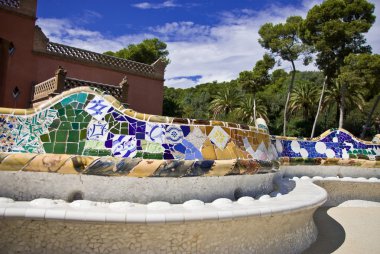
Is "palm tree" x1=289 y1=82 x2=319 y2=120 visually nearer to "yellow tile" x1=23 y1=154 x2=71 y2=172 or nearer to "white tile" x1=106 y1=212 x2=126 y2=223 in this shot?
"yellow tile" x1=23 y1=154 x2=71 y2=172

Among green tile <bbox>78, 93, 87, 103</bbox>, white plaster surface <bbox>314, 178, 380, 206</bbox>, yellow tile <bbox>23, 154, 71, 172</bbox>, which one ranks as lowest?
white plaster surface <bbox>314, 178, 380, 206</bbox>

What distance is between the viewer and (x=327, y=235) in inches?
210

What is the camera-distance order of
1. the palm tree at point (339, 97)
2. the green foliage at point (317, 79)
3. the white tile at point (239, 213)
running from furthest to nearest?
the palm tree at point (339, 97) < the green foliage at point (317, 79) < the white tile at point (239, 213)

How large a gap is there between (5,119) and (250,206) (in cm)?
288

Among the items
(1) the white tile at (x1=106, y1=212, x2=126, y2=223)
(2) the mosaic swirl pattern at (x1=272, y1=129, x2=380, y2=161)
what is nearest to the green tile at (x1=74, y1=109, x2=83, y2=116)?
(1) the white tile at (x1=106, y1=212, x2=126, y2=223)

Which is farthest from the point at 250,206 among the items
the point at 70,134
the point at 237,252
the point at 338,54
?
the point at 338,54

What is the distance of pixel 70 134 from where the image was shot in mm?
3869

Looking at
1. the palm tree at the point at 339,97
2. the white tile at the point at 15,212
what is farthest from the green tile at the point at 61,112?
the palm tree at the point at 339,97

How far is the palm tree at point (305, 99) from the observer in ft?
104

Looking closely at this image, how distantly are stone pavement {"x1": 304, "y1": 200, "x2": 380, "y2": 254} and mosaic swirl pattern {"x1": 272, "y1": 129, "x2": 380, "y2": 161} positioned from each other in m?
1.37

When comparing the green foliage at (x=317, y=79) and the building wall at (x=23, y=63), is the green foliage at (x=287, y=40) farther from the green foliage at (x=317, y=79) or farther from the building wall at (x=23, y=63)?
the building wall at (x=23, y=63)

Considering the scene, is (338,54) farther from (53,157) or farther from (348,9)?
(53,157)

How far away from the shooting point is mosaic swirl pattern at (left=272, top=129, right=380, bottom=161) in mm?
8523

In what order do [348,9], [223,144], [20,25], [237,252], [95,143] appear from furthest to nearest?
[348,9]
[20,25]
[223,144]
[95,143]
[237,252]
